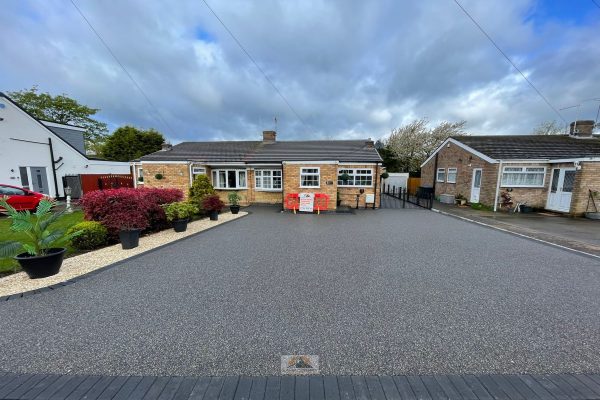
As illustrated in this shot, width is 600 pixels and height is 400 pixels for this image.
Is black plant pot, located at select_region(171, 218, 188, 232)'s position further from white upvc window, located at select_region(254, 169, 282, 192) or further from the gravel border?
white upvc window, located at select_region(254, 169, 282, 192)

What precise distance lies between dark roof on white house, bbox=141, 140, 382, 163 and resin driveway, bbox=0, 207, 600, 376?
9.11 metres

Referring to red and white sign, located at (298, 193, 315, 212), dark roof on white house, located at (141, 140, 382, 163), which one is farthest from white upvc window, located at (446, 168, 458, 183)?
red and white sign, located at (298, 193, 315, 212)

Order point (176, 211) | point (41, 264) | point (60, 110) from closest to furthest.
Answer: point (41, 264), point (176, 211), point (60, 110)

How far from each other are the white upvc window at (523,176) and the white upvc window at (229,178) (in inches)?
594

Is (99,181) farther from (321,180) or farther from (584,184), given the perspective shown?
(584,184)

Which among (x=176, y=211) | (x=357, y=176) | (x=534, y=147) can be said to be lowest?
(x=176, y=211)

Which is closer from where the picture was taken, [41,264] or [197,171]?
[41,264]

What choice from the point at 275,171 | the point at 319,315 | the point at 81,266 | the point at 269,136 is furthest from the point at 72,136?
the point at 319,315

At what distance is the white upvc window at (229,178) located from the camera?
15.6 metres

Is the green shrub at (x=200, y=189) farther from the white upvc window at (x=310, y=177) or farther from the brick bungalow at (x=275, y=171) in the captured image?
the white upvc window at (x=310, y=177)

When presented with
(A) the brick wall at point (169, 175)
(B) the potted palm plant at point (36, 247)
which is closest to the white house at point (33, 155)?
(A) the brick wall at point (169, 175)

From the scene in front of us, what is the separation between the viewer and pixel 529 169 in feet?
43.7

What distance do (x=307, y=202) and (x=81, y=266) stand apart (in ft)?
29.6

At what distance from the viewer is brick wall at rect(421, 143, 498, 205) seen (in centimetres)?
1386
